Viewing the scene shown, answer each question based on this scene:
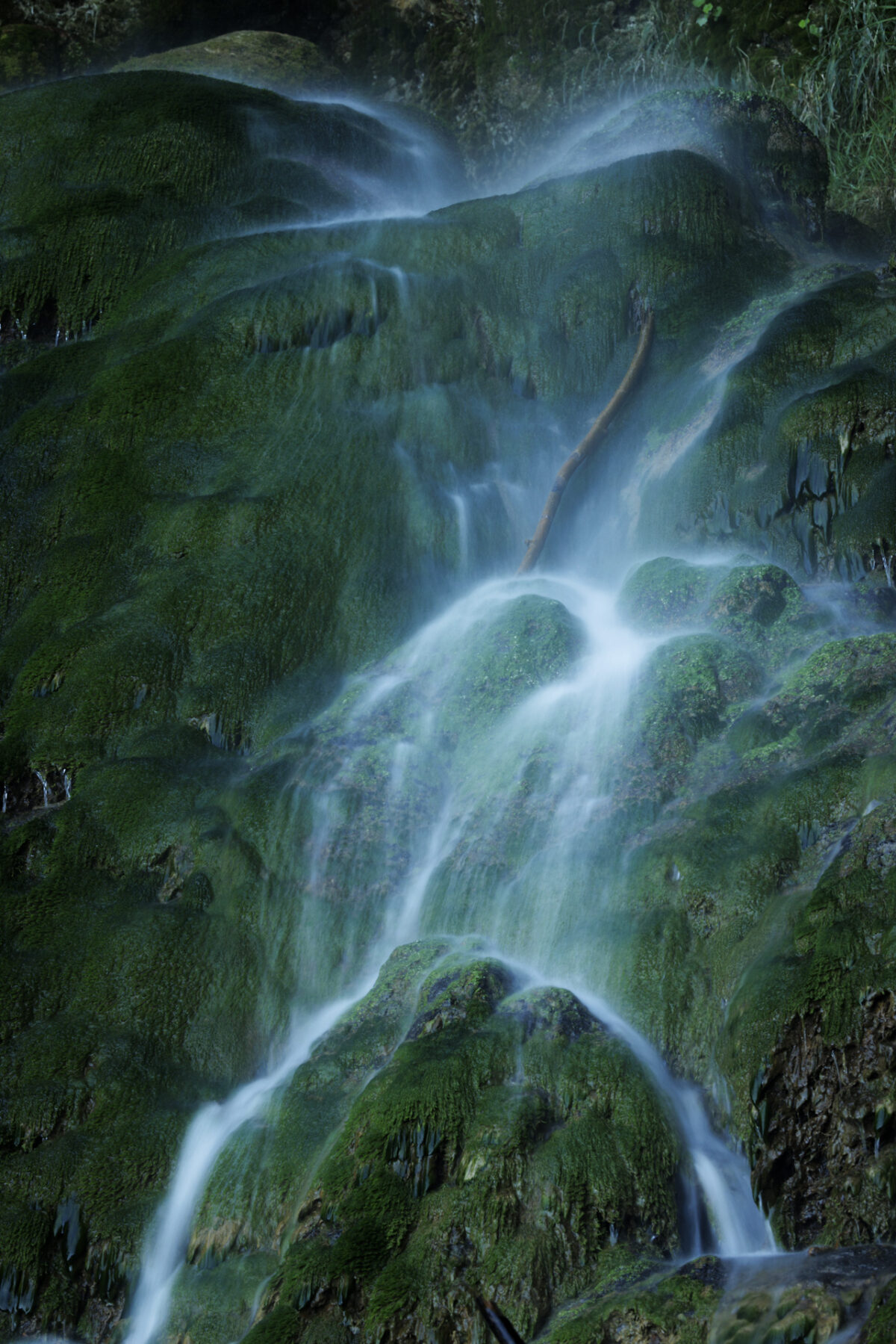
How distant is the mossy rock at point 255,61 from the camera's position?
18125mm

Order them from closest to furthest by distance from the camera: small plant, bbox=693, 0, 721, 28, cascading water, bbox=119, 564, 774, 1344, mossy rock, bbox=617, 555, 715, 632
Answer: cascading water, bbox=119, 564, 774, 1344 → mossy rock, bbox=617, 555, 715, 632 → small plant, bbox=693, 0, 721, 28

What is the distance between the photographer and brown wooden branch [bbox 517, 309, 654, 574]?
10398 millimetres

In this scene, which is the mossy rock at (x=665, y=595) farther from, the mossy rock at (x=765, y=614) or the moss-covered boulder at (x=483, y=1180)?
the moss-covered boulder at (x=483, y=1180)

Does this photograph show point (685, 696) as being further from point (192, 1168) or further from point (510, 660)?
point (192, 1168)

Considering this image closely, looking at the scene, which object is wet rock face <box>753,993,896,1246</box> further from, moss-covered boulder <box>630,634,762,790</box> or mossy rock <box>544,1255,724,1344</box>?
moss-covered boulder <box>630,634,762,790</box>

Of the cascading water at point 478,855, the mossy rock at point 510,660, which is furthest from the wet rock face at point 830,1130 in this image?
the mossy rock at point 510,660

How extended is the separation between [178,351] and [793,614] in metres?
5.92

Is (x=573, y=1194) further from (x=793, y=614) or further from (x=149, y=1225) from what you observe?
(x=793, y=614)

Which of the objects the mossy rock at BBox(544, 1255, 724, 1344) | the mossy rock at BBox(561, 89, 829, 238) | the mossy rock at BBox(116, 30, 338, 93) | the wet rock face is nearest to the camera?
the mossy rock at BBox(544, 1255, 724, 1344)

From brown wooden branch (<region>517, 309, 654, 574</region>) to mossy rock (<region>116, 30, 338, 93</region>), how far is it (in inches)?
367

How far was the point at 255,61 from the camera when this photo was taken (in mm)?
18453

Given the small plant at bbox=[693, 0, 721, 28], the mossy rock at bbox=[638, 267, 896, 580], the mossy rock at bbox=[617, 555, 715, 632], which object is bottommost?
the mossy rock at bbox=[617, 555, 715, 632]

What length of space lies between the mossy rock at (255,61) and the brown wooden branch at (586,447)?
367 inches

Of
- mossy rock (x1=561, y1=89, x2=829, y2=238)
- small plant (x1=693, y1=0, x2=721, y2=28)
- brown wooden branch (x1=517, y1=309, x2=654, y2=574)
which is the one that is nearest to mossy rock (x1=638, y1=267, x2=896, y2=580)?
brown wooden branch (x1=517, y1=309, x2=654, y2=574)
